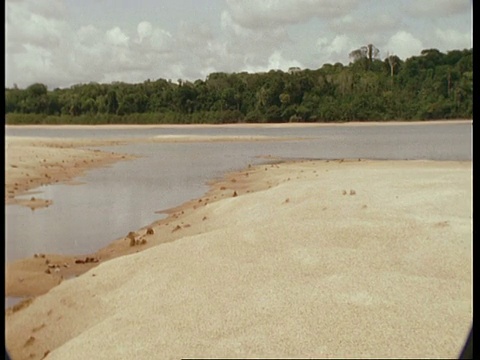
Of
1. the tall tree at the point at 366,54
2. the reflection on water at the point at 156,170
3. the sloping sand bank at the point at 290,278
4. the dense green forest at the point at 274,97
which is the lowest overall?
the sloping sand bank at the point at 290,278

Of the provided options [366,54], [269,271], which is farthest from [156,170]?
[366,54]

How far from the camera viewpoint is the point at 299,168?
1.26 meters

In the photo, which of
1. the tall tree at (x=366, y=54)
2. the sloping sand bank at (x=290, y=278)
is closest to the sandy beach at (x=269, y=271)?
the sloping sand bank at (x=290, y=278)

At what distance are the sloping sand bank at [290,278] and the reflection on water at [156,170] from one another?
0.04 meters

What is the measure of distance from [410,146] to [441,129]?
0.15 meters

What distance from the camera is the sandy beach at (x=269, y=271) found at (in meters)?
0.96

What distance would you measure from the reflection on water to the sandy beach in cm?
3

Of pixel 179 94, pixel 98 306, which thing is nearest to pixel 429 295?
pixel 179 94

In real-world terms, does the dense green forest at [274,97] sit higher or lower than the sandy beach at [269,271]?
higher

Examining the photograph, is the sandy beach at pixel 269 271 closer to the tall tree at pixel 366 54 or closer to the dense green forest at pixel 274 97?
the dense green forest at pixel 274 97

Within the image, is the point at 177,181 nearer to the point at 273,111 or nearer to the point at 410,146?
the point at 273,111

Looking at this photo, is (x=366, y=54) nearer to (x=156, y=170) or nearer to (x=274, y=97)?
Answer: (x=274, y=97)

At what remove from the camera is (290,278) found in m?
1.13

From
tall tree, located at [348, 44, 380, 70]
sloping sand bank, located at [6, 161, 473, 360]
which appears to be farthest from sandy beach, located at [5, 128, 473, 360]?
tall tree, located at [348, 44, 380, 70]
